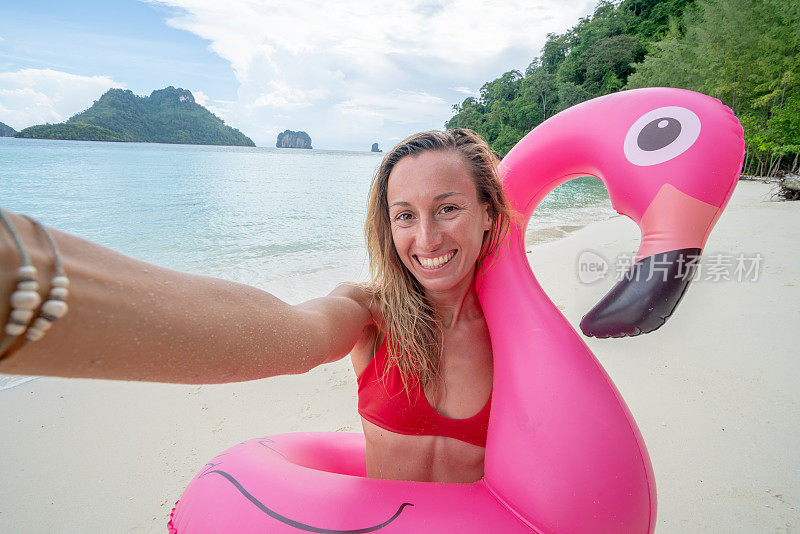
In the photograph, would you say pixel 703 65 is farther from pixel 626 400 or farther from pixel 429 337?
pixel 429 337

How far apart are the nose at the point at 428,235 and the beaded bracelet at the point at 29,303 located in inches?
34.0

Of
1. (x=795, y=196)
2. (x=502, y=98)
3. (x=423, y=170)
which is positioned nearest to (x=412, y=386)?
(x=423, y=170)

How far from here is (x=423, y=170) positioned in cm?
120

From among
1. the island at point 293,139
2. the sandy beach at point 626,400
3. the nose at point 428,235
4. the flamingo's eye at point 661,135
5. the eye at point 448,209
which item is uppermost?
the island at point 293,139

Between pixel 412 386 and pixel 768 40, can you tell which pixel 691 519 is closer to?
pixel 412 386

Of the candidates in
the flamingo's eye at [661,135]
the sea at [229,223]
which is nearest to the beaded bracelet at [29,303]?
the flamingo's eye at [661,135]

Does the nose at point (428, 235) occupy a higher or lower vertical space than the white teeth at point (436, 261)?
higher

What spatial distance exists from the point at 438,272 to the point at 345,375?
213cm

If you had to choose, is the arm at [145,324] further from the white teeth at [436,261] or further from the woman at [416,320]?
the white teeth at [436,261]

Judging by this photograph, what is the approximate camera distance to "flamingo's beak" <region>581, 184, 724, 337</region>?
1.03m

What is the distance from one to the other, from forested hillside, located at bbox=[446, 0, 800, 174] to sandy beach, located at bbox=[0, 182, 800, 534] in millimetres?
15357

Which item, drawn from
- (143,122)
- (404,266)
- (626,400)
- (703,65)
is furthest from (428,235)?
(143,122)

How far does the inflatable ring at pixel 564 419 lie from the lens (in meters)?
0.95

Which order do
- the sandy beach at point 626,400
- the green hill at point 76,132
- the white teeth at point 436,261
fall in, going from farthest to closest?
the green hill at point 76,132
the sandy beach at point 626,400
the white teeth at point 436,261
